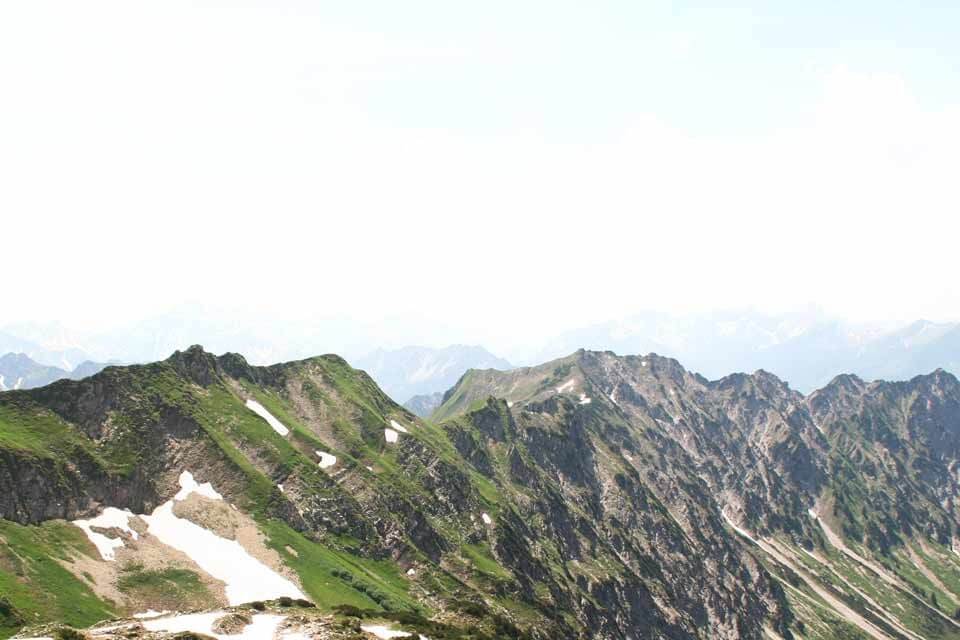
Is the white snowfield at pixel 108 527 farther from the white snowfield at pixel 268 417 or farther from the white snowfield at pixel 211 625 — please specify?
the white snowfield at pixel 268 417

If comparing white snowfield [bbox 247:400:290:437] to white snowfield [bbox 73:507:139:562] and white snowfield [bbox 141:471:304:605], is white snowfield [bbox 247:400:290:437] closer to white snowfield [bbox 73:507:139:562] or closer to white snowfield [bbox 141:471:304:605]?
white snowfield [bbox 141:471:304:605]

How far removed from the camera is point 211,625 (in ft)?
283

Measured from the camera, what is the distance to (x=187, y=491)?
15025cm

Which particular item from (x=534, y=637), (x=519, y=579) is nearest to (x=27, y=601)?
(x=534, y=637)

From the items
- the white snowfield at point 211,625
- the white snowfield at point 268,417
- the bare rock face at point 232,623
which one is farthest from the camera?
the white snowfield at point 268,417

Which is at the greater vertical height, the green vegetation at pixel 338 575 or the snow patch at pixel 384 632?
the snow patch at pixel 384 632

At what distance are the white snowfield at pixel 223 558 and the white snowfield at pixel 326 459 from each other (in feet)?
142

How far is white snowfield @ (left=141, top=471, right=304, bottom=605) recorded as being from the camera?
123 meters

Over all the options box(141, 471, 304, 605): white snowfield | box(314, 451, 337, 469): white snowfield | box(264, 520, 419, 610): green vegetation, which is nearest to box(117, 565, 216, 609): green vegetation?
box(141, 471, 304, 605): white snowfield

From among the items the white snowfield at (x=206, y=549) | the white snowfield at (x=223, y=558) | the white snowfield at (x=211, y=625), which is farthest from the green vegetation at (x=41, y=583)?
the white snowfield at (x=223, y=558)

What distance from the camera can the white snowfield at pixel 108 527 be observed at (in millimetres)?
122375

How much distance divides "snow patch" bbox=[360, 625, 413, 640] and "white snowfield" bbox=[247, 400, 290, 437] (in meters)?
104

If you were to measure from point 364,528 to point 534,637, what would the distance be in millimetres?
47844

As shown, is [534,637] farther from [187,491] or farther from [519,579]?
[187,491]
